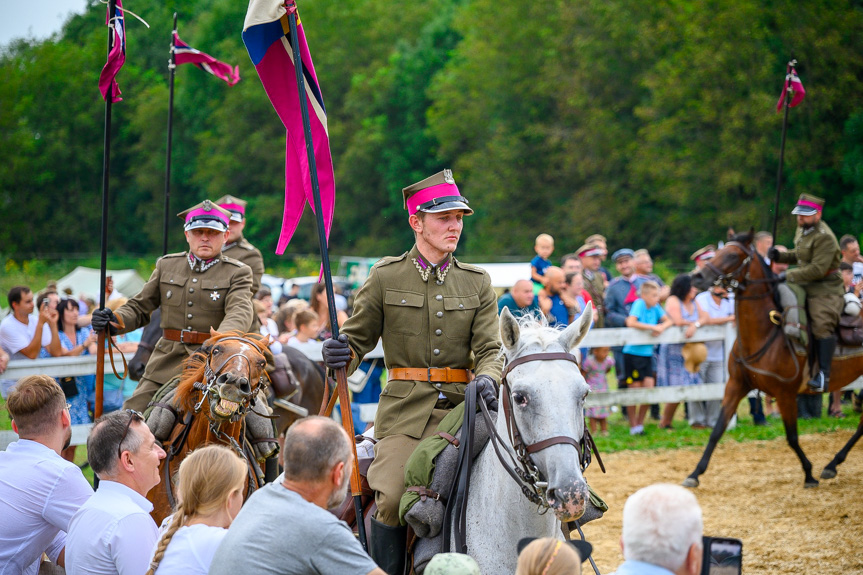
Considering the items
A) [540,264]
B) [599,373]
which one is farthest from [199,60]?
[599,373]

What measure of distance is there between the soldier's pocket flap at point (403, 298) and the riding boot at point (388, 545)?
114cm

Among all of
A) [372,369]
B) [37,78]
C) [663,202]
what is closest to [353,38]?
[37,78]

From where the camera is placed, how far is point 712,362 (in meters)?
12.7

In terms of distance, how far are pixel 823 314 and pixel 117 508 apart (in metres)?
8.97

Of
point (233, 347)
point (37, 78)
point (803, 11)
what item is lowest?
point (233, 347)

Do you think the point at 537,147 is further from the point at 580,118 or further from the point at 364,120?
the point at 364,120

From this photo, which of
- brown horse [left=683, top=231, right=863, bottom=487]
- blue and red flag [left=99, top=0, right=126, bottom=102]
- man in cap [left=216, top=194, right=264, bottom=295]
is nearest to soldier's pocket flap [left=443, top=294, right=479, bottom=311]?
blue and red flag [left=99, top=0, right=126, bottom=102]

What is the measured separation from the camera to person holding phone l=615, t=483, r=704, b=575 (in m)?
2.65

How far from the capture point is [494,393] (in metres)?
4.31

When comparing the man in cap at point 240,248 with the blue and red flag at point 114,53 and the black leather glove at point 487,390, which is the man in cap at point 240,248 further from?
the black leather glove at point 487,390

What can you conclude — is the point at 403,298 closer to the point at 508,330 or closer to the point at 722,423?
the point at 508,330

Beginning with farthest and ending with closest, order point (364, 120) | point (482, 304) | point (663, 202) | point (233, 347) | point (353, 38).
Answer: point (353, 38)
point (364, 120)
point (663, 202)
point (233, 347)
point (482, 304)

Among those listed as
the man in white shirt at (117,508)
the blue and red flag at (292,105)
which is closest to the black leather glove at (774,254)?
the blue and red flag at (292,105)

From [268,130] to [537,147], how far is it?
16743 mm
